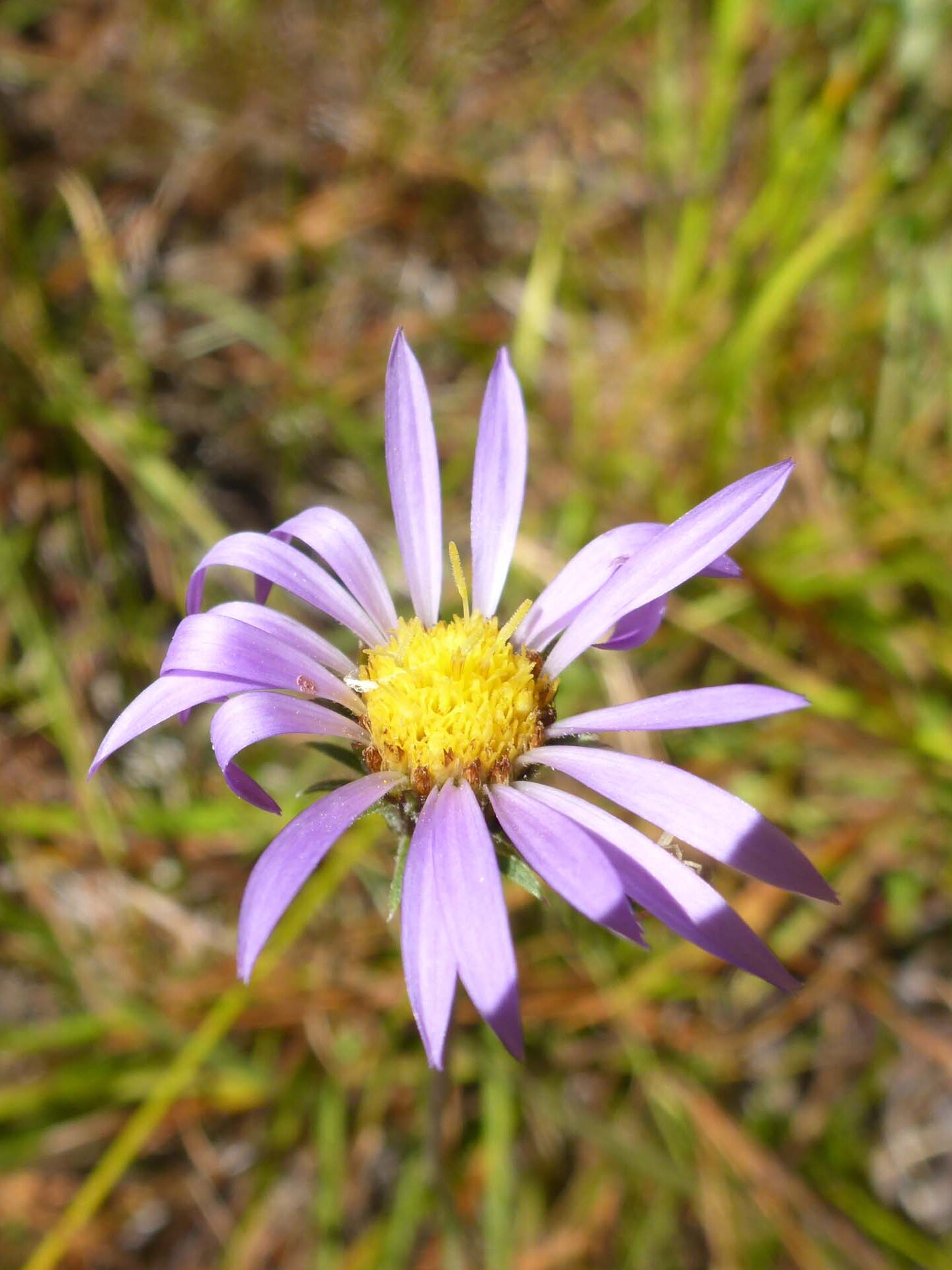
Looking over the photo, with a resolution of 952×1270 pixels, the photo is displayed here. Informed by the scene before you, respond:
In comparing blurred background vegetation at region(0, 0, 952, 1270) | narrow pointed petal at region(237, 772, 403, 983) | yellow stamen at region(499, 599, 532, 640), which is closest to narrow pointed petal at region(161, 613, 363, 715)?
narrow pointed petal at region(237, 772, 403, 983)

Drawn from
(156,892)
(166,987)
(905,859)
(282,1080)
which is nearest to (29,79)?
(156,892)

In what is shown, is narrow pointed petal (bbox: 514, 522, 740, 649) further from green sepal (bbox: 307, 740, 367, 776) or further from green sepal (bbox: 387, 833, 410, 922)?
green sepal (bbox: 387, 833, 410, 922)

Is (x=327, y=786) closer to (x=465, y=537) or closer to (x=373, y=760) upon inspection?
(x=373, y=760)

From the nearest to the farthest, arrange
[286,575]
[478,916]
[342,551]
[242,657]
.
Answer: [478,916] < [242,657] < [286,575] < [342,551]

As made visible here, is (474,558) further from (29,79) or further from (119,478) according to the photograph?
(29,79)

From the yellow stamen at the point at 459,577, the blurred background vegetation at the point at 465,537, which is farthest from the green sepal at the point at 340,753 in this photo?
the blurred background vegetation at the point at 465,537

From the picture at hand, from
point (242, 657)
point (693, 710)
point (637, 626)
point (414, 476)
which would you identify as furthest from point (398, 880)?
point (414, 476)
